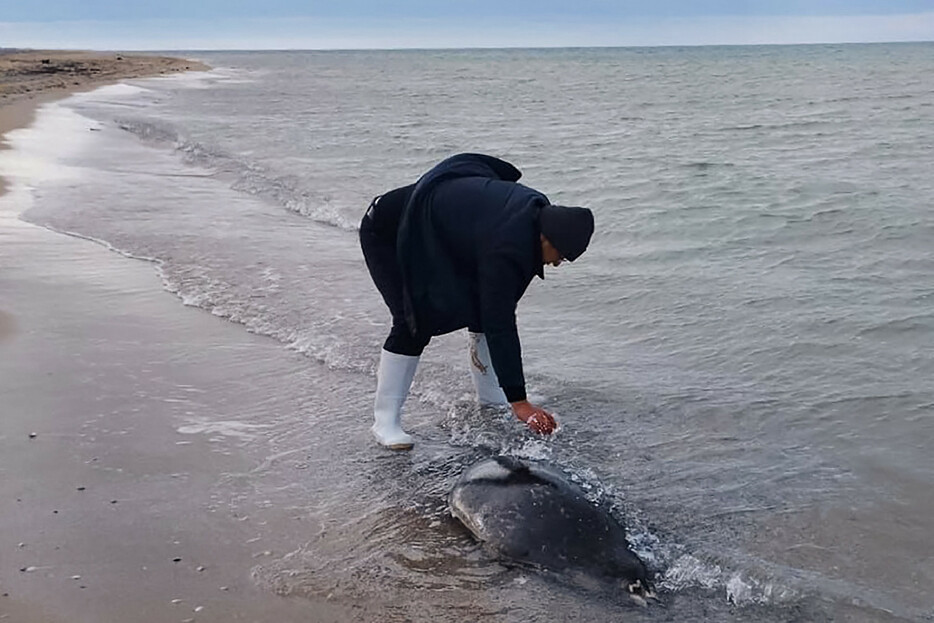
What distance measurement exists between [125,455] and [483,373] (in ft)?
5.81

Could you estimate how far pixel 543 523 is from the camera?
150 inches

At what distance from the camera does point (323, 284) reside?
7.96m

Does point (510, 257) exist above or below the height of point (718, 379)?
above

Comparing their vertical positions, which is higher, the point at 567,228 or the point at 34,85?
the point at 567,228

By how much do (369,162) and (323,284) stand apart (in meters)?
8.53

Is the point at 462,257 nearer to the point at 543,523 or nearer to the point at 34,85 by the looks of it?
the point at 543,523

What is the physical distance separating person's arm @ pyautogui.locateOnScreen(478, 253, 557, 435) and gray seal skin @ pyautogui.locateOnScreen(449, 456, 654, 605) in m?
0.32

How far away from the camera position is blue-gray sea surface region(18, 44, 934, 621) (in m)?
3.72

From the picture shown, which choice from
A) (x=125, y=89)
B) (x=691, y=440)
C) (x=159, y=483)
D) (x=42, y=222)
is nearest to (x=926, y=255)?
(x=691, y=440)

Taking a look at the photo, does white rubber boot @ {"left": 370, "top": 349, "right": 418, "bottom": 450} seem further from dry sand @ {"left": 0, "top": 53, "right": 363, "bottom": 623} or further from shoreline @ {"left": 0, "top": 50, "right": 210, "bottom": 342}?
shoreline @ {"left": 0, "top": 50, "right": 210, "bottom": 342}

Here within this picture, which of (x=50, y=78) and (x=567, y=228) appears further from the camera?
(x=50, y=78)

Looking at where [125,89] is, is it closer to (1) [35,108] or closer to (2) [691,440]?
(1) [35,108]

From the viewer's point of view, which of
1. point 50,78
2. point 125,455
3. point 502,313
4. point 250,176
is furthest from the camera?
point 50,78

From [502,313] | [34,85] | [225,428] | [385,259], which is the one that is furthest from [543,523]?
[34,85]
